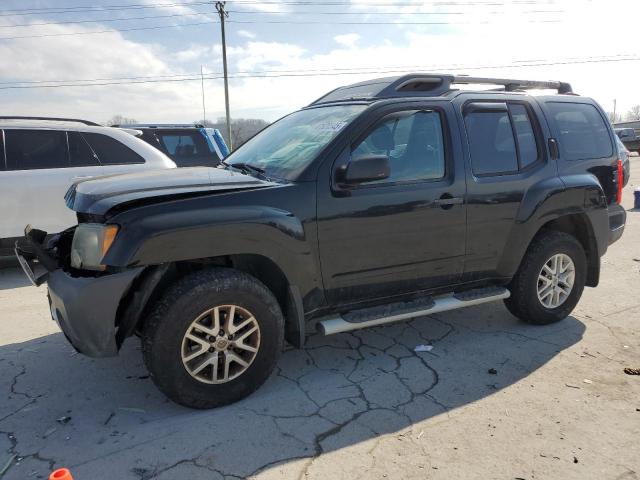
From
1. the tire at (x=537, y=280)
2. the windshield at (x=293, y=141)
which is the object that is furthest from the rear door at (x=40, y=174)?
the tire at (x=537, y=280)

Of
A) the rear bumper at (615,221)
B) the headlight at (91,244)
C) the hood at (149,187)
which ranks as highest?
the hood at (149,187)

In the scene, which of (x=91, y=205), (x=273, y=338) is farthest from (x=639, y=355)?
(x=91, y=205)

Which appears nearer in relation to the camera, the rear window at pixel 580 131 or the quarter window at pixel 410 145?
the quarter window at pixel 410 145

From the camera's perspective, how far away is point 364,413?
3021 millimetres

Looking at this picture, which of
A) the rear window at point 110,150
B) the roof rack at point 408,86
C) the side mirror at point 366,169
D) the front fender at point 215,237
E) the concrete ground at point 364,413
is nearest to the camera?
the concrete ground at point 364,413

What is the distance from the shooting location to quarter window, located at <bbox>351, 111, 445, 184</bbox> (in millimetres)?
3500

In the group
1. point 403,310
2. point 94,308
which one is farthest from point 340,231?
point 94,308

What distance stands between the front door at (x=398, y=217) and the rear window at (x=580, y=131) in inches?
50.0

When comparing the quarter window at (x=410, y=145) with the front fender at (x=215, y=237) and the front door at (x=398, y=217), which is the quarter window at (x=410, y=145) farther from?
the front fender at (x=215, y=237)

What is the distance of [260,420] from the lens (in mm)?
2943

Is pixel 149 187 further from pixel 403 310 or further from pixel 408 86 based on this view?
pixel 408 86

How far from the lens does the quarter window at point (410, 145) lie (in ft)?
11.5

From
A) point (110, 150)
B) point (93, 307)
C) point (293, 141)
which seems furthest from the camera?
point (110, 150)

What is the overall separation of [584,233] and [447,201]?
5.62ft
